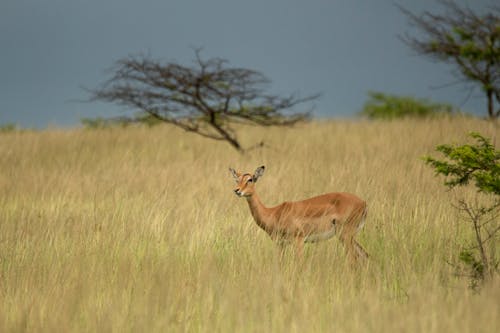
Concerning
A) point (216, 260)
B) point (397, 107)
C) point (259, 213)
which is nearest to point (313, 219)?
point (259, 213)

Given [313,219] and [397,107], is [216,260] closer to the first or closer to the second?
[313,219]

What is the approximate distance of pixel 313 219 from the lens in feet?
22.2

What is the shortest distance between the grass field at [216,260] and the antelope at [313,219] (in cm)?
17

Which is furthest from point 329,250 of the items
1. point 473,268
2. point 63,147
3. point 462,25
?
point 462,25

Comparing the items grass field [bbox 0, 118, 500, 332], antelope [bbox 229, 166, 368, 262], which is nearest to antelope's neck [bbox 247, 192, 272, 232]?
antelope [bbox 229, 166, 368, 262]

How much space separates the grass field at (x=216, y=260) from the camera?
4.78 meters

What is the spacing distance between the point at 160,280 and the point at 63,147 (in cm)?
1317

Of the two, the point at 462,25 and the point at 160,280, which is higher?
the point at 462,25

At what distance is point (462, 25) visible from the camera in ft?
65.1

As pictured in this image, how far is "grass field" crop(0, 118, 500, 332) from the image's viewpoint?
478 centimetres

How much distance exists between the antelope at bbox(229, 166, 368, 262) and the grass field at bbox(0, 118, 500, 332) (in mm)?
173

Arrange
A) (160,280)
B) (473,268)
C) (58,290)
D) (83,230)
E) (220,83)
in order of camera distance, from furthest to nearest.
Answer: (220,83)
(83,230)
(473,268)
(160,280)
(58,290)

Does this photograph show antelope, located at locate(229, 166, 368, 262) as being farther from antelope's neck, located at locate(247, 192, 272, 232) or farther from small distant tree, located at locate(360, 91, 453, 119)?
small distant tree, located at locate(360, 91, 453, 119)

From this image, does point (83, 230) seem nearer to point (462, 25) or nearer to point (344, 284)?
point (344, 284)
